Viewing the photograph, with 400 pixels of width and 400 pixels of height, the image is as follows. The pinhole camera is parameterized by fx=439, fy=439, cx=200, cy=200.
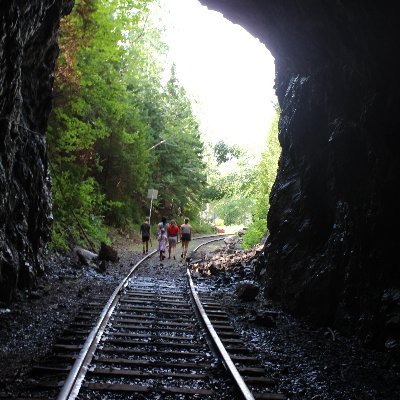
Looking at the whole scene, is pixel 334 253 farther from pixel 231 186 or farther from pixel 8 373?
pixel 231 186

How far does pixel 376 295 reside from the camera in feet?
21.3

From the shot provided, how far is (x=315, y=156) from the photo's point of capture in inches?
374

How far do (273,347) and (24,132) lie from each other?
7.46 metres

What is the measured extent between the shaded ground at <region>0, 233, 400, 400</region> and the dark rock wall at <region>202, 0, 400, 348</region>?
46 cm

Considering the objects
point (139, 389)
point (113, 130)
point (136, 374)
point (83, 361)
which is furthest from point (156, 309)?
point (113, 130)

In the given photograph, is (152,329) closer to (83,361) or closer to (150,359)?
(150,359)

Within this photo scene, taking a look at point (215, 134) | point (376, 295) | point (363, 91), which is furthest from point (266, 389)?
point (215, 134)

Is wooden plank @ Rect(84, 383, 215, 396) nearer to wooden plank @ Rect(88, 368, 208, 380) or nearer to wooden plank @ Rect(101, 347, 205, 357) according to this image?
wooden plank @ Rect(88, 368, 208, 380)

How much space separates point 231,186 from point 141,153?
11247 millimetres

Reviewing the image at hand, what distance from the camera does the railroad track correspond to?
14.3 feet

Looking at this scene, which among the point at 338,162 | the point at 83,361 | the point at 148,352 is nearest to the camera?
the point at 83,361

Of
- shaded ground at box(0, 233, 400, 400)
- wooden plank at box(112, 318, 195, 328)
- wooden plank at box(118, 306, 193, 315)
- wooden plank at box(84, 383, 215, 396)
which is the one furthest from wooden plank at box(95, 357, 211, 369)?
wooden plank at box(118, 306, 193, 315)

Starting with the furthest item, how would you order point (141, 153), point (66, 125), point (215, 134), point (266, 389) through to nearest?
point (215, 134)
point (141, 153)
point (66, 125)
point (266, 389)

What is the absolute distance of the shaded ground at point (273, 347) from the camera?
4.85 m
